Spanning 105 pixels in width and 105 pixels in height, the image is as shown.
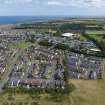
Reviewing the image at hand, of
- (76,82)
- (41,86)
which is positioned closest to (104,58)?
(76,82)

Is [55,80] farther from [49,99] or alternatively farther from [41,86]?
[49,99]

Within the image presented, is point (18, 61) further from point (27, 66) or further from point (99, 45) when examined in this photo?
point (99, 45)

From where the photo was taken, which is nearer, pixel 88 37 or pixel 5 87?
pixel 5 87

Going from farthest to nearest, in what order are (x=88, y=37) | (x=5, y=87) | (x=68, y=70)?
(x=88, y=37)
(x=68, y=70)
(x=5, y=87)

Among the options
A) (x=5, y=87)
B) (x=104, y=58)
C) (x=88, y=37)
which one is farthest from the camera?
(x=88, y=37)

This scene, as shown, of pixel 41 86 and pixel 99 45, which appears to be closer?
pixel 41 86

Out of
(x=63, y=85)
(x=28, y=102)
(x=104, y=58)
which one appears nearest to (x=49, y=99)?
(x=28, y=102)

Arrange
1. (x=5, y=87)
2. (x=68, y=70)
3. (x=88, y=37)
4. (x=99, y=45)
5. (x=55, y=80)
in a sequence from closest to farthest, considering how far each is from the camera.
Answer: (x=5, y=87) → (x=55, y=80) → (x=68, y=70) → (x=99, y=45) → (x=88, y=37)

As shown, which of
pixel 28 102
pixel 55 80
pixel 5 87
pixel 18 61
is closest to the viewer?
pixel 28 102

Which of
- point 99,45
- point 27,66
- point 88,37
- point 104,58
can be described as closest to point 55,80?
point 27,66
